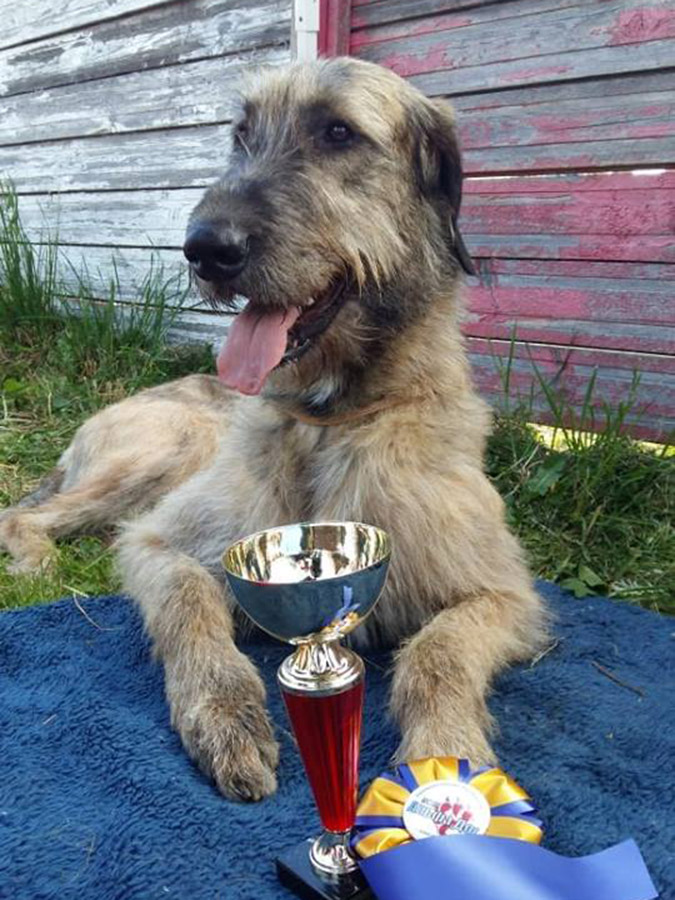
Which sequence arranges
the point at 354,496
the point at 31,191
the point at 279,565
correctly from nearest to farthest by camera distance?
the point at 279,565 → the point at 354,496 → the point at 31,191

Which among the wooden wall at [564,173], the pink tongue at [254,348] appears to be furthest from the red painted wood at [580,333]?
the pink tongue at [254,348]

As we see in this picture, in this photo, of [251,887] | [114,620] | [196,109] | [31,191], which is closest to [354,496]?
[114,620]

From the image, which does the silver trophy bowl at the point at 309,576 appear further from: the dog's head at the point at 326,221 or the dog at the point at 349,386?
the dog's head at the point at 326,221

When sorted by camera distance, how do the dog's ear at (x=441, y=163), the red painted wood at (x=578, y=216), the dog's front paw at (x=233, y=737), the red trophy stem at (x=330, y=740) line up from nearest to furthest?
the red trophy stem at (x=330, y=740) < the dog's front paw at (x=233, y=737) < the dog's ear at (x=441, y=163) < the red painted wood at (x=578, y=216)

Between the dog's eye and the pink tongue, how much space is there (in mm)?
572

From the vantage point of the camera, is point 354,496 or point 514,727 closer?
point 514,727

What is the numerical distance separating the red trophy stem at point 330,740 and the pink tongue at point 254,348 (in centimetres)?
102

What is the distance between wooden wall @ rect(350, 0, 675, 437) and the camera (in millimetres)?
3826

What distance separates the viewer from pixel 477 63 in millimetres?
4242

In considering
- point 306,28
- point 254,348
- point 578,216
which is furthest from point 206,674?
point 306,28

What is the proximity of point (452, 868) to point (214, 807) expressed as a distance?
1.97 ft

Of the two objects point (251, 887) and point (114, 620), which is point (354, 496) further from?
point (251, 887)

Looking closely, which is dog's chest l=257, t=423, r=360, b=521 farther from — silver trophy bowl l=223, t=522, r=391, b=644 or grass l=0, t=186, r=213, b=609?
grass l=0, t=186, r=213, b=609

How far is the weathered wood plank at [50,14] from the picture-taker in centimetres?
602
